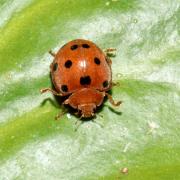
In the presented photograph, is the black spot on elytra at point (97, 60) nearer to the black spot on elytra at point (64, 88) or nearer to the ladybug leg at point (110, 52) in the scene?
the ladybug leg at point (110, 52)

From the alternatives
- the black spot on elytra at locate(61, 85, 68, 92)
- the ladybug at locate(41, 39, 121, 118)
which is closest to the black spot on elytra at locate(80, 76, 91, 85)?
the ladybug at locate(41, 39, 121, 118)

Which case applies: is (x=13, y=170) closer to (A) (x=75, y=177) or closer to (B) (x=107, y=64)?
(A) (x=75, y=177)

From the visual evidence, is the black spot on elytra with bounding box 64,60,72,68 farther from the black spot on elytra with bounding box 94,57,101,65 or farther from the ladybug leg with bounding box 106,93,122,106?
the ladybug leg with bounding box 106,93,122,106

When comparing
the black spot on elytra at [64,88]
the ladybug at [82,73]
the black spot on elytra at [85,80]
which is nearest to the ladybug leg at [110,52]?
the ladybug at [82,73]

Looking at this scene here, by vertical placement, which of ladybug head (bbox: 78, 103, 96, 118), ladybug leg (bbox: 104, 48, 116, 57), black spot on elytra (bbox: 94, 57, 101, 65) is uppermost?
black spot on elytra (bbox: 94, 57, 101, 65)

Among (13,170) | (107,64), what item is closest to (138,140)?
(107,64)

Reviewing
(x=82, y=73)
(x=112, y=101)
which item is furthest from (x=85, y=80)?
(x=112, y=101)
